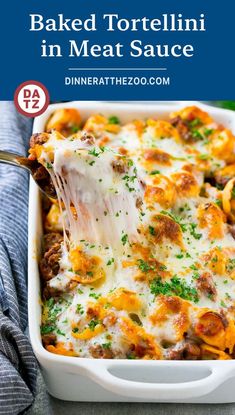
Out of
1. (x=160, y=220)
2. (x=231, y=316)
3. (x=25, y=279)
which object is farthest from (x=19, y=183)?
(x=231, y=316)

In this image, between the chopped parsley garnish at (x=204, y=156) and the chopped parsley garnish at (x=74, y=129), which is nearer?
the chopped parsley garnish at (x=204, y=156)

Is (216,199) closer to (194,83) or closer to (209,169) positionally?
(209,169)

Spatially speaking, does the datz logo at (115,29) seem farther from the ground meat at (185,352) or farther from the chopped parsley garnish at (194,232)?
the ground meat at (185,352)

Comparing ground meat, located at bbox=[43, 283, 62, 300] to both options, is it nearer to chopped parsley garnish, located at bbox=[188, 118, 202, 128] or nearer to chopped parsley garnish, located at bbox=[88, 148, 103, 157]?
chopped parsley garnish, located at bbox=[88, 148, 103, 157]

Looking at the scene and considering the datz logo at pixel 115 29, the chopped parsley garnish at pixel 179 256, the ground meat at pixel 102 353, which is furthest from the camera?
the datz logo at pixel 115 29

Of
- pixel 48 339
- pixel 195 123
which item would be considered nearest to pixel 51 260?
pixel 48 339

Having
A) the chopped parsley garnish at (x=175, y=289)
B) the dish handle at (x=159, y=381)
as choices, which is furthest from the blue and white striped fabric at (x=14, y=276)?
the chopped parsley garnish at (x=175, y=289)

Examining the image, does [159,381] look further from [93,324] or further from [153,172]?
[153,172]

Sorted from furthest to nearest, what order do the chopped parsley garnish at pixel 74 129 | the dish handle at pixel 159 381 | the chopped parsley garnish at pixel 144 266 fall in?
the chopped parsley garnish at pixel 74 129 < the chopped parsley garnish at pixel 144 266 < the dish handle at pixel 159 381
